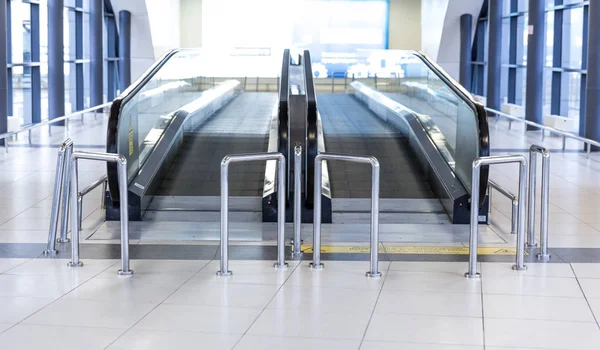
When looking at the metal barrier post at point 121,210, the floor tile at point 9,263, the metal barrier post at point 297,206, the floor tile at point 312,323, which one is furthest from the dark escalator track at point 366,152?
the floor tile at point 312,323

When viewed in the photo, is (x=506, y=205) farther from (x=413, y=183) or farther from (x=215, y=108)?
(x=215, y=108)

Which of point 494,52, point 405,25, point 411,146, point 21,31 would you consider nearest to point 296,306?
point 411,146

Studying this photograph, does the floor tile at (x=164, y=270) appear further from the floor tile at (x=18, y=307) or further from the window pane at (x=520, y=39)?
the window pane at (x=520, y=39)

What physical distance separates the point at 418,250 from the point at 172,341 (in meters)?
2.98

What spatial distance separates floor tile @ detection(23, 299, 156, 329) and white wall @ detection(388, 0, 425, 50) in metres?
27.6

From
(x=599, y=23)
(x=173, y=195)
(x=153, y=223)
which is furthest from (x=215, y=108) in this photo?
(x=599, y=23)

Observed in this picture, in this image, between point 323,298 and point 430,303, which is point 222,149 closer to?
point 323,298

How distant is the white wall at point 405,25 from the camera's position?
32.1 meters

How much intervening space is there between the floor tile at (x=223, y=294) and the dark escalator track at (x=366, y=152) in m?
3.62

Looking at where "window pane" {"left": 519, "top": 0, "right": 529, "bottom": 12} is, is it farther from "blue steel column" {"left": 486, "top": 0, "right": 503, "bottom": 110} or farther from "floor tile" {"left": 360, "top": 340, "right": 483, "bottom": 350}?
"floor tile" {"left": 360, "top": 340, "right": 483, "bottom": 350}

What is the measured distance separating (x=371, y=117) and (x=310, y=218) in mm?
4056

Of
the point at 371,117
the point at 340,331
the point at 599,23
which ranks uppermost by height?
the point at 599,23

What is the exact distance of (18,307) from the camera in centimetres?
523

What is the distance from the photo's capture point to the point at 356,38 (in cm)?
3328
